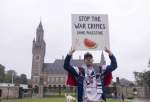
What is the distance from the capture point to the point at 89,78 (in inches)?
227

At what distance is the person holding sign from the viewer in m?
5.70

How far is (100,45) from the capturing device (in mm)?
6141

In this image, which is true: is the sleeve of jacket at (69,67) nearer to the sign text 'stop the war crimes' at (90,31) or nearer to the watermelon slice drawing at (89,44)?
the sign text 'stop the war crimes' at (90,31)

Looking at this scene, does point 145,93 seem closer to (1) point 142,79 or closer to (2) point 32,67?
→ (1) point 142,79

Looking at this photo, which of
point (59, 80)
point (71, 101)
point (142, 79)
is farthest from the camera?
point (59, 80)

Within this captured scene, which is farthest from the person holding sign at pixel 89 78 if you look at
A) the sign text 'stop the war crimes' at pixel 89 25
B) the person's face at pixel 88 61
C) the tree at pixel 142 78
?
the tree at pixel 142 78

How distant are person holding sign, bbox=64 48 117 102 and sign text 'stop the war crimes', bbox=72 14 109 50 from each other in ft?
0.76

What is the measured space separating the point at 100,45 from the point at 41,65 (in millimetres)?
124705

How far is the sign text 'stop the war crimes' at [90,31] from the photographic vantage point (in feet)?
20.0

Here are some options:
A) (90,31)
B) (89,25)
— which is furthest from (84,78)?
(89,25)

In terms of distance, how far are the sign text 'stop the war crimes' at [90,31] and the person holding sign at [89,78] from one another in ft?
0.76

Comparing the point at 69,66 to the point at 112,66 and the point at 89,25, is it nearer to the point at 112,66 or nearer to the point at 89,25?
the point at 112,66

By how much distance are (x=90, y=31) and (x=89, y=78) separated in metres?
0.91

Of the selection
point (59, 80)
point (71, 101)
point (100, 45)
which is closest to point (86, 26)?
point (100, 45)
